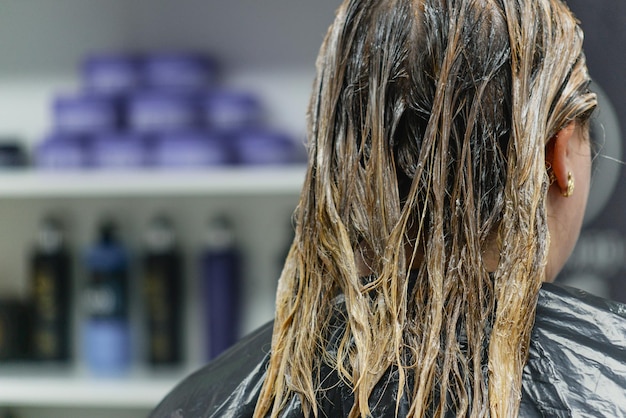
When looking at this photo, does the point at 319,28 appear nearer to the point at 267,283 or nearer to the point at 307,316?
the point at 267,283

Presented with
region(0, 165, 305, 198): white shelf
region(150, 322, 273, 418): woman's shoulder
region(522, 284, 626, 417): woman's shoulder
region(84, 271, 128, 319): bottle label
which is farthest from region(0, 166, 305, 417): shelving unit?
region(522, 284, 626, 417): woman's shoulder

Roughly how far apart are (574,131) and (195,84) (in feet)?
3.37

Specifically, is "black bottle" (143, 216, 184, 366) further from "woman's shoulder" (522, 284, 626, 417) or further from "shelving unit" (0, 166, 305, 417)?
"woman's shoulder" (522, 284, 626, 417)

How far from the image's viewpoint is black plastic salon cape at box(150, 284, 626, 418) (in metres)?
0.63

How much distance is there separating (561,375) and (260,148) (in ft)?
3.25

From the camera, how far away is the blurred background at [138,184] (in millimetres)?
1571

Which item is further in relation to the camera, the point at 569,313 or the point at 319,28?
the point at 319,28

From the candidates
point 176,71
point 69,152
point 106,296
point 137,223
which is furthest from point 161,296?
point 176,71

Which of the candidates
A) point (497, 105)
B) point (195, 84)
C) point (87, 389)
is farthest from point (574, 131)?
point (87, 389)

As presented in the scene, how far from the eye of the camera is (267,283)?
1.75m

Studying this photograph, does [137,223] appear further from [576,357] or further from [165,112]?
[576,357]

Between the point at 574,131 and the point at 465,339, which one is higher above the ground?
the point at 574,131

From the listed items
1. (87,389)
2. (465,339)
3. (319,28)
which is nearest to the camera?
(465,339)

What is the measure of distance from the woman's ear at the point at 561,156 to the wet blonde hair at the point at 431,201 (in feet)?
0.06
